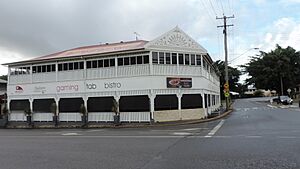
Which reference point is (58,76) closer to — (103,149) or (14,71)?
(14,71)

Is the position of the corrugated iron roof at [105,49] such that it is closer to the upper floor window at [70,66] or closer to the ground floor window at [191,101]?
the upper floor window at [70,66]

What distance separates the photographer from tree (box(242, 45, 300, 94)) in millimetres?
74250

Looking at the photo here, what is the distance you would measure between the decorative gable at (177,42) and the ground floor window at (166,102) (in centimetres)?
404

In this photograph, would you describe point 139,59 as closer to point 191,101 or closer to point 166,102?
point 166,102

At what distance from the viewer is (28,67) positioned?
3434 centimetres

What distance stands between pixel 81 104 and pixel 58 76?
371 centimetres

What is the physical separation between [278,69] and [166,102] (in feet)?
171

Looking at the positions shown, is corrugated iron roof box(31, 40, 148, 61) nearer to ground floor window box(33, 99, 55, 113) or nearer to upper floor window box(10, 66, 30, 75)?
upper floor window box(10, 66, 30, 75)

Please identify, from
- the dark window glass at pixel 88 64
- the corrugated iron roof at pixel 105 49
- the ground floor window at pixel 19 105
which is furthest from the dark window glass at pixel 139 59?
the ground floor window at pixel 19 105

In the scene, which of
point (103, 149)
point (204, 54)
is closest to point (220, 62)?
point (204, 54)

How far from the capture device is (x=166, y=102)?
96.5ft

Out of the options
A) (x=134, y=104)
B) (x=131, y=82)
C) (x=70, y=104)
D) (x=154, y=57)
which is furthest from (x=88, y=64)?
(x=154, y=57)

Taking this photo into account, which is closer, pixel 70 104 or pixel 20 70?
pixel 70 104

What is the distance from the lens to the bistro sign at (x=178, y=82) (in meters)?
29.3
